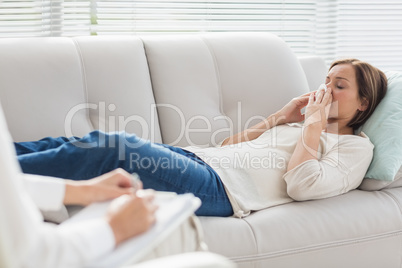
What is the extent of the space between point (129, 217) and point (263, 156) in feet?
3.67

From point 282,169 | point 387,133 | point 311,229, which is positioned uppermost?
point 387,133

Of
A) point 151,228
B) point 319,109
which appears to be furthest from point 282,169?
point 151,228

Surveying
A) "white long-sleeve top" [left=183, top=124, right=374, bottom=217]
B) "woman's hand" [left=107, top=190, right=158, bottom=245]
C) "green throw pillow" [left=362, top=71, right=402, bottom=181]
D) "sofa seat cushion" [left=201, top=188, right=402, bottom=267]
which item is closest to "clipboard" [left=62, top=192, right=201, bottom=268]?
"woman's hand" [left=107, top=190, right=158, bottom=245]

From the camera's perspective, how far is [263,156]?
6.86ft

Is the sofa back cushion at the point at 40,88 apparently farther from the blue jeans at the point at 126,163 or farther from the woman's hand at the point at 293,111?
the woman's hand at the point at 293,111

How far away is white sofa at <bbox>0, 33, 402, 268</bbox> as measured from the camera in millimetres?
1838

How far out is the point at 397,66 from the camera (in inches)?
143

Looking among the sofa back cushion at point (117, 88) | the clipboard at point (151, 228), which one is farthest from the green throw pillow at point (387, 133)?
the clipboard at point (151, 228)

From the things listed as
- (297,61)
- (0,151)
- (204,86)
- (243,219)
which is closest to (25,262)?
(0,151)

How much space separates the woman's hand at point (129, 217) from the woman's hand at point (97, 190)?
120mm

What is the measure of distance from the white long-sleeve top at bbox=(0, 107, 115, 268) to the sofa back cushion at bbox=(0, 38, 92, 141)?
1.13 metres

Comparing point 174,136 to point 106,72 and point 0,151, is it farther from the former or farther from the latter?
point 0,151

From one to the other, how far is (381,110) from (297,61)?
0.54m

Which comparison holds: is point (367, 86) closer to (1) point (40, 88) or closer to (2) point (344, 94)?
(2) point (344, 94)
